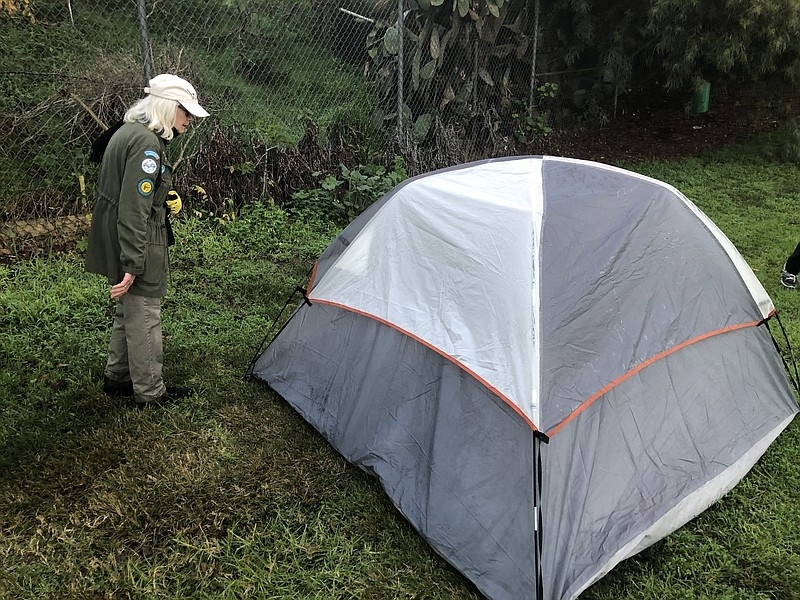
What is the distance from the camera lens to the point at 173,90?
2768 mm

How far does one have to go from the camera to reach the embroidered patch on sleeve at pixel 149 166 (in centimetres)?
267

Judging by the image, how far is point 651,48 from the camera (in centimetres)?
754

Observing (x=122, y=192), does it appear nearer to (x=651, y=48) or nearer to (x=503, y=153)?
(x=503, y=153)

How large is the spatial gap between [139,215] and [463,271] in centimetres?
140

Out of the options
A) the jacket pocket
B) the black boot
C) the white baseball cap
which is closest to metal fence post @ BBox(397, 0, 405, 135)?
the white baseball cap

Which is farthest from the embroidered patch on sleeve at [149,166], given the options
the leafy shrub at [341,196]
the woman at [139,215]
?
the leafy shrub at [341,196]

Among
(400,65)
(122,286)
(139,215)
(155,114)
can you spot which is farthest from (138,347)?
(400,65)

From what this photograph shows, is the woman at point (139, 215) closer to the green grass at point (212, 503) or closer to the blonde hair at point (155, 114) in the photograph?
the blonde hair at point (155, 114)

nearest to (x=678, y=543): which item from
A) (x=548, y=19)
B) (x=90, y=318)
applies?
(x=90, y=318)

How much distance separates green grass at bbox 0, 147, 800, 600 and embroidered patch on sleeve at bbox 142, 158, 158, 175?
1.18m

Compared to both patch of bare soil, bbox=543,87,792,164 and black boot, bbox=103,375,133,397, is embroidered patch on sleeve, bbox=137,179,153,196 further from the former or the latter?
patch of bare soil, bbox=543,87,792,164

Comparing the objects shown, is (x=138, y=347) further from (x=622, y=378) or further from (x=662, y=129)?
(x=662, y=129)

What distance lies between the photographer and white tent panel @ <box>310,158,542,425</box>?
7.93 ft

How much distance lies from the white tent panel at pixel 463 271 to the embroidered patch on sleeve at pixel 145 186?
2.95 feet
